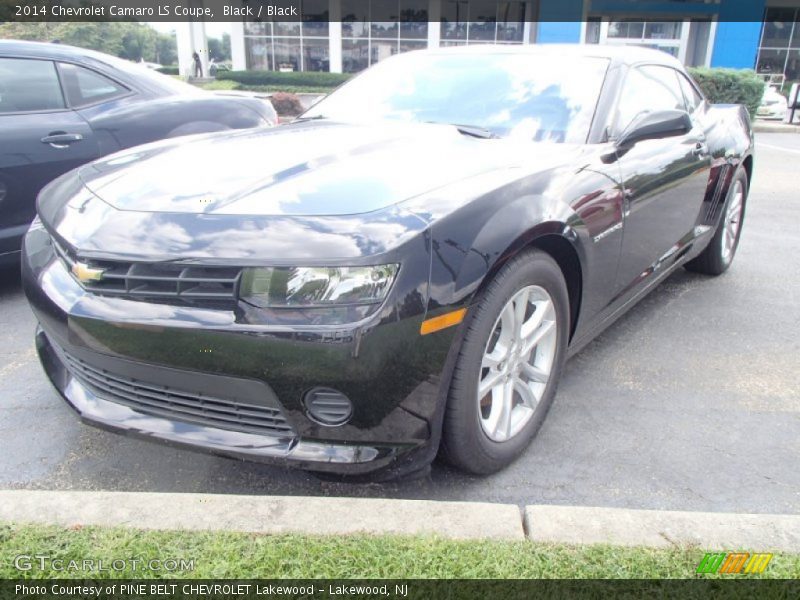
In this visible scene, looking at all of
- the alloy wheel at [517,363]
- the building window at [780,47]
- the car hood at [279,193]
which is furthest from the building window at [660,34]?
the alloy wheel at [517,363]

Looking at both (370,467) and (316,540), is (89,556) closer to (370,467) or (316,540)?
(316,540)

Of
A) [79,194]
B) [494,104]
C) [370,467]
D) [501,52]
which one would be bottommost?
[370,467]

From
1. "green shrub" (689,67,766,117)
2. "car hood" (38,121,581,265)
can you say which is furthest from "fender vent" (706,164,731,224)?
"green shrub" (689,67,766,117)

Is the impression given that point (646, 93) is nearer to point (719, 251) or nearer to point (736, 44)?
point (719, 251)

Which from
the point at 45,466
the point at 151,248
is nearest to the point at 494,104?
the point at 151,248

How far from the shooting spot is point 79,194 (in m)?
2.41

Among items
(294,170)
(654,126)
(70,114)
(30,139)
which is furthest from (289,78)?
(294,170)

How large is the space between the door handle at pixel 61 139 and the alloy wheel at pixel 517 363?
3179 mm

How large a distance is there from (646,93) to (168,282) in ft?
9.00

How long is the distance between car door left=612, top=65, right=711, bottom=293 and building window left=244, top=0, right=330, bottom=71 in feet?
93.3

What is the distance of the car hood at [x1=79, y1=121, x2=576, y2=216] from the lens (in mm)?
2076

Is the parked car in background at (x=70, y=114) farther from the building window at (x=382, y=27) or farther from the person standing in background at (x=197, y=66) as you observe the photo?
the person standing in background at (x=197, y=66)

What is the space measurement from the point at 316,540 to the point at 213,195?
1.11 m

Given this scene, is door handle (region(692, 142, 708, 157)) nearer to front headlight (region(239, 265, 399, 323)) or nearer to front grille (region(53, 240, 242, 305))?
front headlight (region(239, 265, 399, 323))
